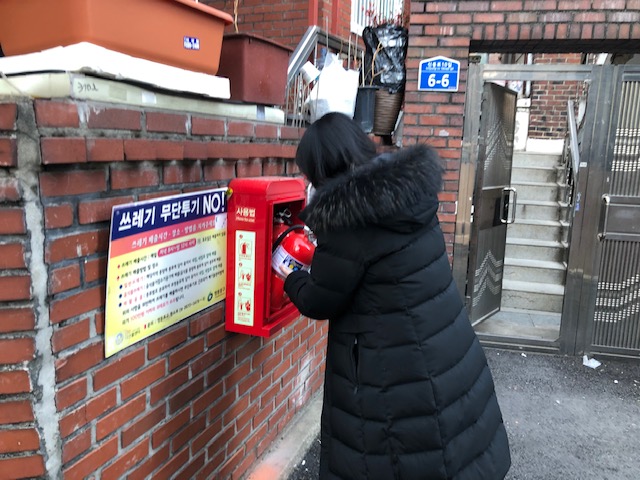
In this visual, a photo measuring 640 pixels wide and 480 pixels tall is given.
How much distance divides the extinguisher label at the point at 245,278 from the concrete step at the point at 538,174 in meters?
5.60

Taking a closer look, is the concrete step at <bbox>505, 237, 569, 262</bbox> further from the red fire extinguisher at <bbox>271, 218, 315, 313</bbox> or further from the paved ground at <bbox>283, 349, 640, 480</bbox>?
the red fire extinguisher at <bbox>271, 218, 315, 313</bbox>

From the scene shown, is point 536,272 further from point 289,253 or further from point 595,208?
point 289,253

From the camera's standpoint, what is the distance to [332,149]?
1.72m

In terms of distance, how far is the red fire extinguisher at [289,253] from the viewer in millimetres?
2035

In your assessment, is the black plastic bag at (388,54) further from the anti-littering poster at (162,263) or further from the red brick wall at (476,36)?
the anti-littering poster at (162,263)

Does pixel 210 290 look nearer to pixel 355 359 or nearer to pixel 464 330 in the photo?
pixel 355 359

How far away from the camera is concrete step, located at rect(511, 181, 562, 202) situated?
6512 millimetres

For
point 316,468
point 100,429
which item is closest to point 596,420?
point 316,468

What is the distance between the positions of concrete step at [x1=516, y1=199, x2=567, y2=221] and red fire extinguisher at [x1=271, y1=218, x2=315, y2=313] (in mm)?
4896

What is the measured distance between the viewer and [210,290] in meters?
2.04

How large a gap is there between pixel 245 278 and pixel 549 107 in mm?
8512

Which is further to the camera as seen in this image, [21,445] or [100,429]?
[100,429]

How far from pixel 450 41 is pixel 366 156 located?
9.42 ft

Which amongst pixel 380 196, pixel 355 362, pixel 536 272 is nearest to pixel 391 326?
pixel 355 362
